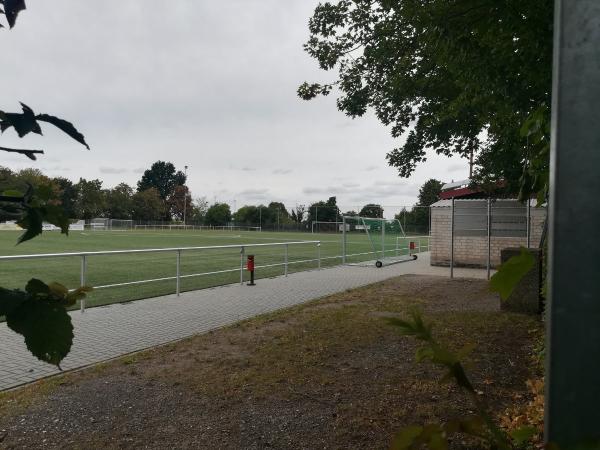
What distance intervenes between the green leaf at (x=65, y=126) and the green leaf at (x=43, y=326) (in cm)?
35

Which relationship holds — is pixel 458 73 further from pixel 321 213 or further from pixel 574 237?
pixel 321 213

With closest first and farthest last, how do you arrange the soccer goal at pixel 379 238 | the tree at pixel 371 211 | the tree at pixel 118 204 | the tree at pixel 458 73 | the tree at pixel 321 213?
the tree at pixel 458 73
the soccer goal at pixel 379 238
the tree at pixel 371 211
the tree at pixel 321 213
the tree at pixel 118 204

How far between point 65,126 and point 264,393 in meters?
4.32

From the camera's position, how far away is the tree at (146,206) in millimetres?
96875

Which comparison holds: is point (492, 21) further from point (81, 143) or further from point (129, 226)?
point (129, 226)

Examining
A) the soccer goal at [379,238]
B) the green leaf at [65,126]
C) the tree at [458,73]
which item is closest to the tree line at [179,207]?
the soccer goal at [379,238]

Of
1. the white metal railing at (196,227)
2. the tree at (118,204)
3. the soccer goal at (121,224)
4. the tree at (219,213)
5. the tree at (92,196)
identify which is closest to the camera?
the soccer goal at (121,224)

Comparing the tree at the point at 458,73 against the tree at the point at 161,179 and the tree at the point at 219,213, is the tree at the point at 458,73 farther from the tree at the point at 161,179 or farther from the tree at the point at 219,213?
the tree at the point at 161,179

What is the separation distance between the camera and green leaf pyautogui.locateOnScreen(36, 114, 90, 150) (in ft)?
3.25

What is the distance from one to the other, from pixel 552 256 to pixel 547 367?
0.12 m

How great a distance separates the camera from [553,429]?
510mm

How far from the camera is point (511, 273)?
73cm

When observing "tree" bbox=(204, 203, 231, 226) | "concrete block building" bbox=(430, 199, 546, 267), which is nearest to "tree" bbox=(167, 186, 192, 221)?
"tree" bbox=(204, 203, 231, 226)

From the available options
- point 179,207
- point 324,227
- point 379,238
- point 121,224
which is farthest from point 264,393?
point 179,207
